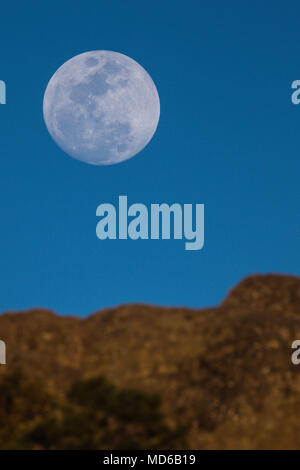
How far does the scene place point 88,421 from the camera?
1836 inches

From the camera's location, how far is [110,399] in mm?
47125

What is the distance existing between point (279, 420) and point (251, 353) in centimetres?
640

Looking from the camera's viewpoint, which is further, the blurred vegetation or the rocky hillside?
the rocky hillside

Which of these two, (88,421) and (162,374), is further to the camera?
(162,374)

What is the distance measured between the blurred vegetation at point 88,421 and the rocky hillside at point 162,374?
8cm

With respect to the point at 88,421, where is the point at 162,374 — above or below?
above

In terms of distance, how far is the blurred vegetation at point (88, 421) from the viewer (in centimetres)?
4576

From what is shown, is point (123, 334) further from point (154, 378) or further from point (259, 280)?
point (259, 280)

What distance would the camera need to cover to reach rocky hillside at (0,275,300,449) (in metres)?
46.6

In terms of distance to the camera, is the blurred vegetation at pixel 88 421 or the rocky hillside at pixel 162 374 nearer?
the blurred vegetation at pixel 88 421

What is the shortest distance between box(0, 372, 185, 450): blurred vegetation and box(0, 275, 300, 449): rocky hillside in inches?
3.1

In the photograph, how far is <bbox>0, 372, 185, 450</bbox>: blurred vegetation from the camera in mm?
45759

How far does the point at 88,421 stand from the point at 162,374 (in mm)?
6560
